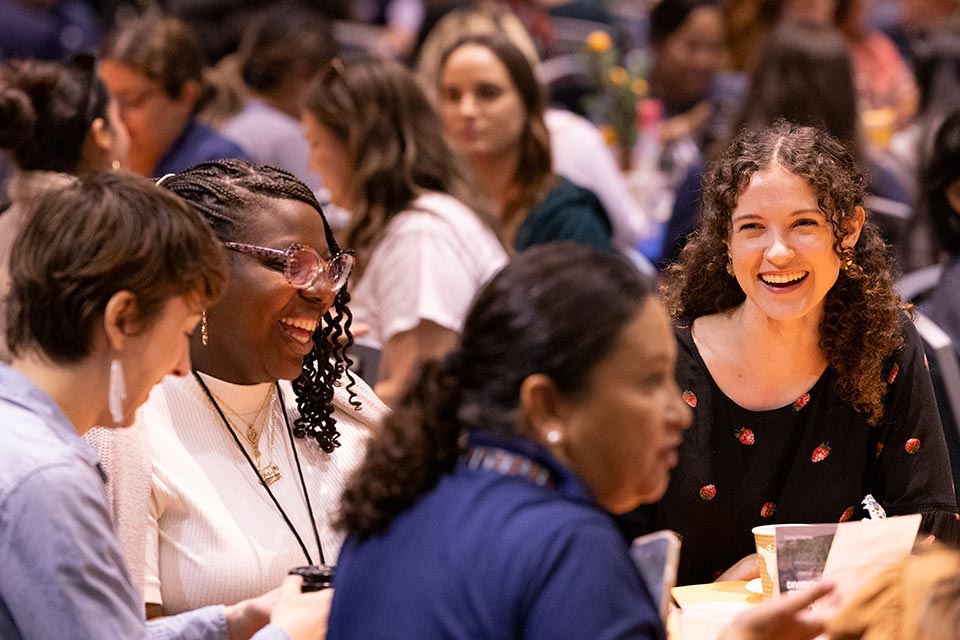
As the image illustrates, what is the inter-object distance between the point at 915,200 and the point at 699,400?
2871mm

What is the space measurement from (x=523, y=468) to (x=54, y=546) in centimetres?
56

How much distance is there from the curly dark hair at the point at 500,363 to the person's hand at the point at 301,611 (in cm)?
27

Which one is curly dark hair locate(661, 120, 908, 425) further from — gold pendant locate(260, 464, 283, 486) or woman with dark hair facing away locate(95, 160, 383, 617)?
gold pendant locate(260, 464, 283, 486)

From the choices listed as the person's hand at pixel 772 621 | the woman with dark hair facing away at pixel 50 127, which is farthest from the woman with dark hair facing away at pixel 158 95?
the person's hand at pixel 772 621

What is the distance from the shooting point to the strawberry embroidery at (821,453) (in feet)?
8.73

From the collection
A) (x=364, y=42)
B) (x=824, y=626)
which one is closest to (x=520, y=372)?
(x=824, y=626)

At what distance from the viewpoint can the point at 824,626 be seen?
1.66m

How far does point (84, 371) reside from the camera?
1.79m

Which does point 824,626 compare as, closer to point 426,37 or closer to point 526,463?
point 526,463

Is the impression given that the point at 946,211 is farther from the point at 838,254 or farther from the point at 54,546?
the point at 54,546

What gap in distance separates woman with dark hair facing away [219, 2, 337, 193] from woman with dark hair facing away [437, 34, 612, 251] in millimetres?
792

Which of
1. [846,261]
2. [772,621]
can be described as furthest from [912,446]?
[772,621]

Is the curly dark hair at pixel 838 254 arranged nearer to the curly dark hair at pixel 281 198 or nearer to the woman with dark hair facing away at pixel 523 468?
the curly dark hair at pixel 281 198

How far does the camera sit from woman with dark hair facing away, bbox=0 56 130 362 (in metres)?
3.43
